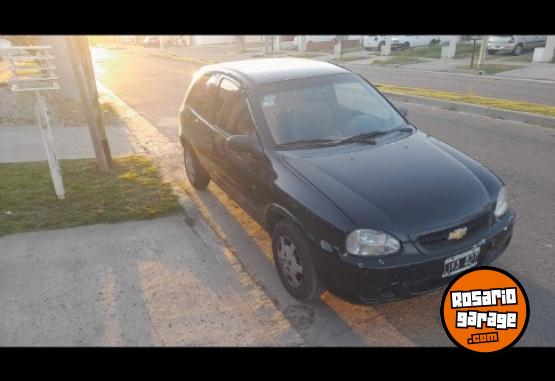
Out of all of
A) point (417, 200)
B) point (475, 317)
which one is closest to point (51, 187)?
point (417, 200)

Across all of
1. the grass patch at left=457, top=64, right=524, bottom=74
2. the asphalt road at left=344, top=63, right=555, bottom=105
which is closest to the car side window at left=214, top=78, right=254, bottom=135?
the asphalt road at left=344, top=63, right=555, bottom=105

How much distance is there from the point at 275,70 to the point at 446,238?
2.56m

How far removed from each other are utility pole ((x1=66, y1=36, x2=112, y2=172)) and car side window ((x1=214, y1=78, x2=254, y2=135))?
2.42m

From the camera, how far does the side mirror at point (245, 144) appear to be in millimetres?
3854

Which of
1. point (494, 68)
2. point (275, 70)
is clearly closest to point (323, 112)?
point (275, 70)

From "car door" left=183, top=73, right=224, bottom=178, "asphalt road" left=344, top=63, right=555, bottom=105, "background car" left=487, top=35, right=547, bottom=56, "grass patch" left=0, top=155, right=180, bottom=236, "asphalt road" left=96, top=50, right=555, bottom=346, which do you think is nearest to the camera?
"asphalt road" left=96, top=50, right=555, bottom=346

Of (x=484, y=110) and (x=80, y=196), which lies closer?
(x=80, y=196)

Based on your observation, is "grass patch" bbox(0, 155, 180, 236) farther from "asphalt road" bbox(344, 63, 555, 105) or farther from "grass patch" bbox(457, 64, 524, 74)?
"grass patch" bbox(457, 64, 524, 74)

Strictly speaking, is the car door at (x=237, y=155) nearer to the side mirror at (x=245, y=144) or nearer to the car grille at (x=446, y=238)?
the side mirror at (x=245, y=144)

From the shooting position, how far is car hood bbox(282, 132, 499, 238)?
9.71 feet

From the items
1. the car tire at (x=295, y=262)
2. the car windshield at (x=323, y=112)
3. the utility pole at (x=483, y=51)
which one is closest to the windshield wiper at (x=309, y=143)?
the car windshield at (x=323, y=112)

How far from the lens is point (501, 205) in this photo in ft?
11.1

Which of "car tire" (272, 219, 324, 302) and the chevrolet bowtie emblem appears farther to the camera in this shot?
"car tire" (272, 219, 324, 302)

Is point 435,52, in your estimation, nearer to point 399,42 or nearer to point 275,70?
point 399,42
